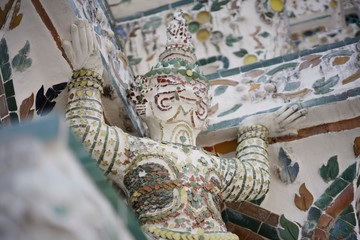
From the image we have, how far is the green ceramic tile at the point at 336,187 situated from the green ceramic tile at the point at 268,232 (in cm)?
33

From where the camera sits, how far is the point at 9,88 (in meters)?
3.02

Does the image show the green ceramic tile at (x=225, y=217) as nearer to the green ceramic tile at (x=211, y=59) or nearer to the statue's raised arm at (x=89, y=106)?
the statue's raised arm at (x=89, y=106)

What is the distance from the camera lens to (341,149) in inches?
151

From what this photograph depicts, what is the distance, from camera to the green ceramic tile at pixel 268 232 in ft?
12.0

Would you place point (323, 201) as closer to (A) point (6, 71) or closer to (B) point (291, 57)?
(B) point (291, 57)

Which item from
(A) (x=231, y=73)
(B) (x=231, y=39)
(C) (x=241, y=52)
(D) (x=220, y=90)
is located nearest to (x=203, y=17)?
(B) (x=231, y=39)

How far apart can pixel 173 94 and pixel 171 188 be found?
525 mm

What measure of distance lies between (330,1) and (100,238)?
499 centimetres

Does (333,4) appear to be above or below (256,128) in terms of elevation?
above

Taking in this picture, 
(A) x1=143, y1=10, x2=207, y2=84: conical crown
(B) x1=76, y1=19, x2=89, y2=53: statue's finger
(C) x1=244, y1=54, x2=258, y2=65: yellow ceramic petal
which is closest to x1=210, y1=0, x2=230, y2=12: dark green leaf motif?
(C) x1=244, y1=54, x2=258, y2=65: yellow ceramic petal

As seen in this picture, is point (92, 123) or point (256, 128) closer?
A: point (92, 123)

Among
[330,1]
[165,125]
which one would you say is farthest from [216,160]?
[330,1]

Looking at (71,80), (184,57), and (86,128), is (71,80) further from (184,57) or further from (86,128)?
(184,57)

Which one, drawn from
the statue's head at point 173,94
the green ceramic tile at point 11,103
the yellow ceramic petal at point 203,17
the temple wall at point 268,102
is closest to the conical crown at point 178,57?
the statue's head at point 173,94
